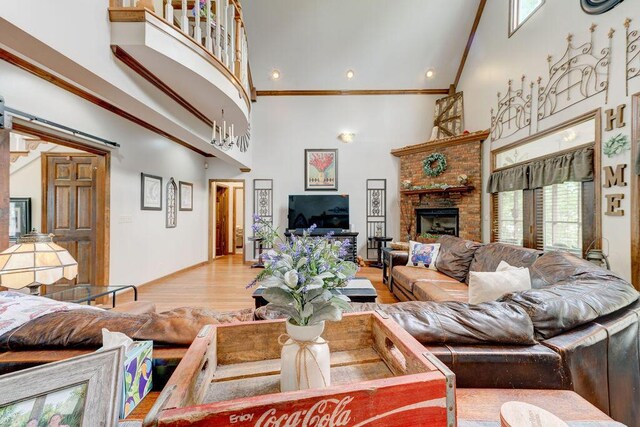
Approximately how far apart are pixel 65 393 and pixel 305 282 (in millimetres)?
593

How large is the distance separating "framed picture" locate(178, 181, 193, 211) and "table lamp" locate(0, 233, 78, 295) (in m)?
3.48

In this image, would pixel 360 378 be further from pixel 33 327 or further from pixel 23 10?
pixel 23 10

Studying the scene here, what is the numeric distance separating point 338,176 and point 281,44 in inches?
116

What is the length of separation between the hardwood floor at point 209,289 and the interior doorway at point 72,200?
2.44 feet

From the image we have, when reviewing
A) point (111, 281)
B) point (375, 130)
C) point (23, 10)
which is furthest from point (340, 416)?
point (375, 130)

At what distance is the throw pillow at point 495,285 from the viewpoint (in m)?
1.91

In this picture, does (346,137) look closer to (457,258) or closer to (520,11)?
(520,11)

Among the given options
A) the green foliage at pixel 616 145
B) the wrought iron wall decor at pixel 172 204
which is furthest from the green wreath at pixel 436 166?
the wrought iron wall decor at pixel 172 204

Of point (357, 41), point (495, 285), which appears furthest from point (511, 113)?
point (495, 285)

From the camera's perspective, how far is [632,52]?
2482 mm

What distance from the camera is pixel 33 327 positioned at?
3.50ft

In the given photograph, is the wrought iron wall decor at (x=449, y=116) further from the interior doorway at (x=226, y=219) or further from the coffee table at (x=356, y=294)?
the interior doorway at (x=226, y=219)

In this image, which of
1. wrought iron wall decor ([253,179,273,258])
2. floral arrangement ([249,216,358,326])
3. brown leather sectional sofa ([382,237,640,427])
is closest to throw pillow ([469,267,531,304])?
brown leather sectional sofa ([382,237,640,427])

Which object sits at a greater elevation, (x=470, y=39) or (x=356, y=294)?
(x=470, y=39)
